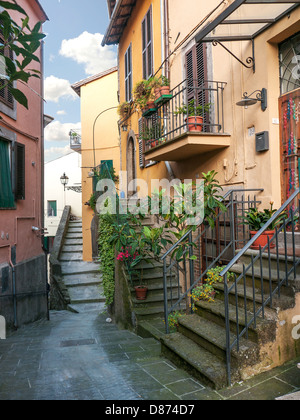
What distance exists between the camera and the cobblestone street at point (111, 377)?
10.5 feet

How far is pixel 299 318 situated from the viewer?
3641 millimetres

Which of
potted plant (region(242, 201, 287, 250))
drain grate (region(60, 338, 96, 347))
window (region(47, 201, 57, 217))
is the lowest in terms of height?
drain grate (region(60, 338, 96, 347))

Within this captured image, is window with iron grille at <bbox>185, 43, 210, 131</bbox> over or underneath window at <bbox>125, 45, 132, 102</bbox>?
underneath

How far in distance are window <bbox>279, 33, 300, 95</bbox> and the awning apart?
399 mm

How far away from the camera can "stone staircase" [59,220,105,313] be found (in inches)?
474

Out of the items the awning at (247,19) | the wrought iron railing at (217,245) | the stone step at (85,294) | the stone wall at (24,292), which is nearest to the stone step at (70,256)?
the stone step at (85,294)

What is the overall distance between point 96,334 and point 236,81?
5515 mm

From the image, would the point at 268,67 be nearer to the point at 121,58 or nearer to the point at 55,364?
the point at 55,364

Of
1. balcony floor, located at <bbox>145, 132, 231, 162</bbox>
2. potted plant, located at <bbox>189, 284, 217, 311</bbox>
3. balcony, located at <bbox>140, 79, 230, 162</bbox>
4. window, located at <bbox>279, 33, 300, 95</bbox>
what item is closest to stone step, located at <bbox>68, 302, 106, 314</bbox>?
balcony, located at <bbox>140, 79, 230, 162</bbox>

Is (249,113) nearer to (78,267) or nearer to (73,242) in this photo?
(78,267)

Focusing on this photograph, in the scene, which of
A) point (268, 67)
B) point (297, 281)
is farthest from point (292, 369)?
point (268, 67)

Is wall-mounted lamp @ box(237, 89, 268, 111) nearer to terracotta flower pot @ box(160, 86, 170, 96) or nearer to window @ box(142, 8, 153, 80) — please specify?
terracotta flower pot @ box(160, 86, 170, 96)

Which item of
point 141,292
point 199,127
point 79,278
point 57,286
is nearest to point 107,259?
point 141,292

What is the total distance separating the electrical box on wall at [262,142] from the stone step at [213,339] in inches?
108
